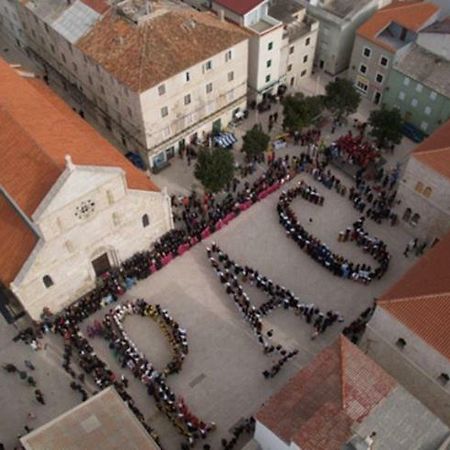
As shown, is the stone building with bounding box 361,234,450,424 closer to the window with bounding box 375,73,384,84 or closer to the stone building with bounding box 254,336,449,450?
the stone building with bounding box 254,336,449,450

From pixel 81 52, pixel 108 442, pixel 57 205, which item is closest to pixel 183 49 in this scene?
pixel 81 52

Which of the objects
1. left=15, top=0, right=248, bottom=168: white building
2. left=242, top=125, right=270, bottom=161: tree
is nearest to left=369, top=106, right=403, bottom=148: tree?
left=242, top=125, right=270, bottom=161: tree

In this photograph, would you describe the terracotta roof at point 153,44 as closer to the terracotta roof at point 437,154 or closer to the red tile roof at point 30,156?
the red tile roof at point 30,156

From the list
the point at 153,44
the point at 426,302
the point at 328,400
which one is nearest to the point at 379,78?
the point at 153,44

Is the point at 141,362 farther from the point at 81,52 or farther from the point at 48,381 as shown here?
the point at 81,52

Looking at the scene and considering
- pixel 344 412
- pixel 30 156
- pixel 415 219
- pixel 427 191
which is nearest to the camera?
pixel 344 412

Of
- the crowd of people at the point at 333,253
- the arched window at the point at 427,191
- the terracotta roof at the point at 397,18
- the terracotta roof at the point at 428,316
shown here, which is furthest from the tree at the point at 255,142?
the terracotta roof at the point at 428,316

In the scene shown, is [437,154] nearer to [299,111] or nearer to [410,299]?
[410,299]
